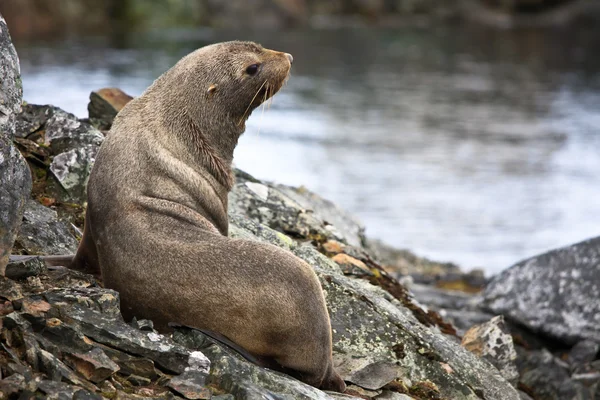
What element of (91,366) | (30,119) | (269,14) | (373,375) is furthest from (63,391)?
(269,14)

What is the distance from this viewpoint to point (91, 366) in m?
5.53

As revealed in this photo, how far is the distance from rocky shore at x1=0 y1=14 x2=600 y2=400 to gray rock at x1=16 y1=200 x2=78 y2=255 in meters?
0.01

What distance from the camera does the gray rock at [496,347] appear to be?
9688mm

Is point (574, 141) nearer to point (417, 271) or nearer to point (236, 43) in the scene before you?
point (417, 271)

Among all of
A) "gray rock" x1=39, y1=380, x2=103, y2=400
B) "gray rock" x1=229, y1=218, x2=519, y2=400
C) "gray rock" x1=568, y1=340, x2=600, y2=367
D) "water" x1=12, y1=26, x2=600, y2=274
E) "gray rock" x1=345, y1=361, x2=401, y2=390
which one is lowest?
"gray rock" x1=39, y1=380, x2=103, y2=400

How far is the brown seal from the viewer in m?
6.09

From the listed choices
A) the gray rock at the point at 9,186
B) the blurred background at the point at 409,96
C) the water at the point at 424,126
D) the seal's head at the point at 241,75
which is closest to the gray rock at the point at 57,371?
the gray rock at the point at 9,186

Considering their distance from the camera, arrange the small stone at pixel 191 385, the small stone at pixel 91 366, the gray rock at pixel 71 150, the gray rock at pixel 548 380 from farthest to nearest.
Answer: the gray rock at pixel 548 380
the gray rock at pixel 71 150
the small stone at pixel 191 385
the small stone at pixel 91 366

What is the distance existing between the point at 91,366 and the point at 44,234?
233 cm

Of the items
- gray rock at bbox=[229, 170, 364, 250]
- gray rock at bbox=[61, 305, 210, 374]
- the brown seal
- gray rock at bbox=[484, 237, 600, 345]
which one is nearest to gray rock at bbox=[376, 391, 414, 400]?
the brown seal

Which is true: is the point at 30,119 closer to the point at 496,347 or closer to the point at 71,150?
the point at 71,150

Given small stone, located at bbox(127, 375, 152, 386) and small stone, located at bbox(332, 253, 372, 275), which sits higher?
small stone, located at bbox(332, 253, 372, 275)

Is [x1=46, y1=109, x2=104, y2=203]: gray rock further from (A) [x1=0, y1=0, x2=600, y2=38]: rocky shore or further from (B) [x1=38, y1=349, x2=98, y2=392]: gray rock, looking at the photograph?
(A) [x1=0, y1=0, x2=600, y2=38]: rocky shore

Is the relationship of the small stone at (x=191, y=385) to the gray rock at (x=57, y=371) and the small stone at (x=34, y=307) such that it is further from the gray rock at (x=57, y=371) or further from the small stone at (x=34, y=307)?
the small stone at (x=34, y=307)
